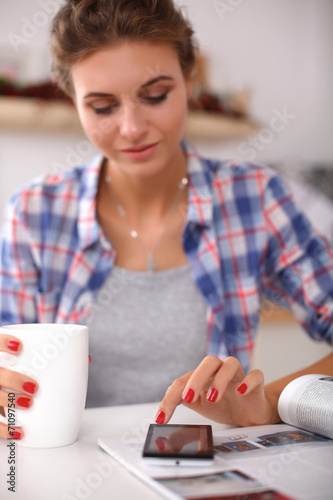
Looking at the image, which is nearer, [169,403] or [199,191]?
[169,403]

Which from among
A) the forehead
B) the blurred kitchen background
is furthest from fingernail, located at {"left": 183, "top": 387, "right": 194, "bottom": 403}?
the blurred kitchen background

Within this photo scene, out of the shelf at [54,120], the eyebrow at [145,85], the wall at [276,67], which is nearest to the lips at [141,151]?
the eyebrow at [145,85]

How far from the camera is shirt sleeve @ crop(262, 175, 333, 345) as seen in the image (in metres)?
1.09

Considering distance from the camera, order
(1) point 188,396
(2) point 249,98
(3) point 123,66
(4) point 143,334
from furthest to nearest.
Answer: (2) point 249,98 → (4) point 143,334 → (3) point 123,66 → (1) point 188,396

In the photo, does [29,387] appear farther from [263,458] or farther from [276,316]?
[276,316]

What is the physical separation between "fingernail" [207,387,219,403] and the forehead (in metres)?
0.57

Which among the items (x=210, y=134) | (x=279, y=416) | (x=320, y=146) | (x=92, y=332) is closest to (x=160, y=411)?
(x=279, y=416)

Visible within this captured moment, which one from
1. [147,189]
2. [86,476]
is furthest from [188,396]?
[147,189]

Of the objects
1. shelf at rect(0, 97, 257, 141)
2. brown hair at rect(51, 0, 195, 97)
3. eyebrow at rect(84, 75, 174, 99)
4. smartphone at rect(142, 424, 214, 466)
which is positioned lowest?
smartphone at rect(142, 424, 214, 466)

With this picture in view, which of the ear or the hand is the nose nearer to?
the ear

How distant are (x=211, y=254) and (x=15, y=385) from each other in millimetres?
651

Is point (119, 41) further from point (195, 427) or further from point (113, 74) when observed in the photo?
point (195, 427)

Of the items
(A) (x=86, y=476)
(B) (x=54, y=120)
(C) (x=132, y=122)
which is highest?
(B) (x=54, y=120)

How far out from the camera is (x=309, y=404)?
25.0 inches
